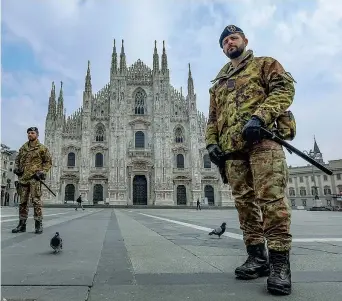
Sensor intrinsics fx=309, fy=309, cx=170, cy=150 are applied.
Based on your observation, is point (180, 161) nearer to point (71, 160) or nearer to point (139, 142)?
point (139, 142)

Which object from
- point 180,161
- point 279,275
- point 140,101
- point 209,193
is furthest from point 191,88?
point 279,275

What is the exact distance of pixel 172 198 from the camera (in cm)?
3234

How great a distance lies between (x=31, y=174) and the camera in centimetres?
488

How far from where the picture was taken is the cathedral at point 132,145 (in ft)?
105

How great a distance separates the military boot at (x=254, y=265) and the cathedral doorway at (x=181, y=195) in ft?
103

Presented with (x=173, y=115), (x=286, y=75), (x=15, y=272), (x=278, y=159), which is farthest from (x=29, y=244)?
(x=173, y=115)

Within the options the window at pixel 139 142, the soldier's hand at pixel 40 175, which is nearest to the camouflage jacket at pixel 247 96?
the soldier's hand at pixel 40 175

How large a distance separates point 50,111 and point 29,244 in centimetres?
3214

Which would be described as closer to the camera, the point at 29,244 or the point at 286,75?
the point at 286,75

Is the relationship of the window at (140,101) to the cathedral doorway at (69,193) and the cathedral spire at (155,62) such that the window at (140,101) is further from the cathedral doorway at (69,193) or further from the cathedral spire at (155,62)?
the cathedral doorway at (69,193)

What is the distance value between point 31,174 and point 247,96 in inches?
152

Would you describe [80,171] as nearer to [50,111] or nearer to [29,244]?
[50,111]

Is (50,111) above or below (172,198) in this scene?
above

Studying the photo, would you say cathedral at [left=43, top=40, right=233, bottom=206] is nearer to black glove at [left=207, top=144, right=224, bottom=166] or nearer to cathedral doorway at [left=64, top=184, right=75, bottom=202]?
cathedral doorway at [left=64, top=184, right=75, bottom=202]
